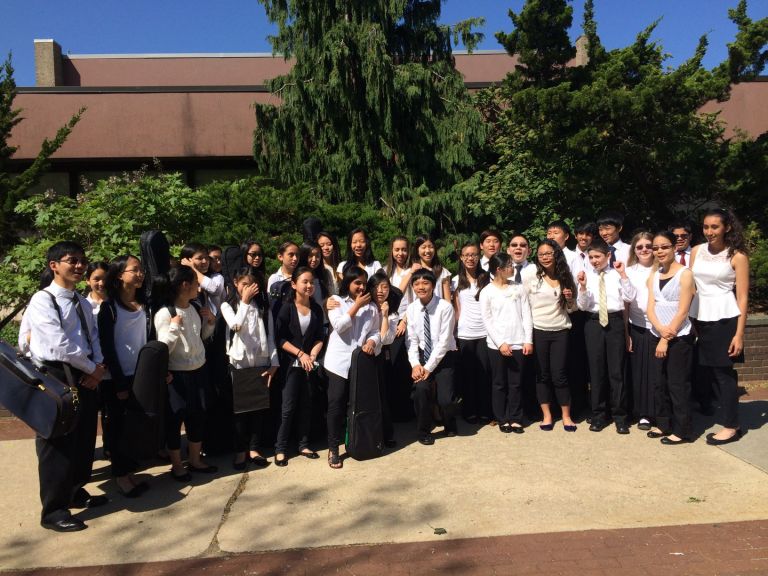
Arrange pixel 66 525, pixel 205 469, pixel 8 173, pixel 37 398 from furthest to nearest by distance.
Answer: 1. pixel 8 173
2. pixel 205 469
3. pixel 66 525
4. pixel 37 398

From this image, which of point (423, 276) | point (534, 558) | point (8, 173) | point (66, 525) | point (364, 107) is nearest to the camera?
point (534, 558)

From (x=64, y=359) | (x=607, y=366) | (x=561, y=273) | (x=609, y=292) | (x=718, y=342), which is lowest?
(x=607, y=366)

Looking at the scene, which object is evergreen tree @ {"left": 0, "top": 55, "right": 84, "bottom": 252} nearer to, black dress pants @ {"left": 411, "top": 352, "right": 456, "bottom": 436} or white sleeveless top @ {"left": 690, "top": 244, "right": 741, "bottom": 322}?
black dress pants @ {"left": 411, "top": 352, "right": 456, "bottom": 436}

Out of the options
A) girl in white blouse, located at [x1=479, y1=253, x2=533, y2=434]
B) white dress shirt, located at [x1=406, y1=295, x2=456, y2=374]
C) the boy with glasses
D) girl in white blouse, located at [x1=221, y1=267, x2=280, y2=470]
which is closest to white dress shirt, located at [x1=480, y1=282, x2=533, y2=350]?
girl in white blouse, located at [x1=479, y1=253, x2=533, y2=434]

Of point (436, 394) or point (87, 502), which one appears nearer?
point (87, 502)

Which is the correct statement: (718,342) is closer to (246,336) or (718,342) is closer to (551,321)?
(551,321)

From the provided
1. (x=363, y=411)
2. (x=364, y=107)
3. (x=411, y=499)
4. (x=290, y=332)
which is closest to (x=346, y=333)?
(x=290, y=332)

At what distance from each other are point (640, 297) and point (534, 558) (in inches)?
113

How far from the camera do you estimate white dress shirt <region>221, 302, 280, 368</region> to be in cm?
493

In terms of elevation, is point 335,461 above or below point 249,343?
below

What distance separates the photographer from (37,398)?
3.81m

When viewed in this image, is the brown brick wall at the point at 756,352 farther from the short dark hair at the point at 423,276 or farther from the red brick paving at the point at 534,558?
the short dark hair at the point at 423,276

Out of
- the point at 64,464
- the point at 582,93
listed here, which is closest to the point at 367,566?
the point at 64,464

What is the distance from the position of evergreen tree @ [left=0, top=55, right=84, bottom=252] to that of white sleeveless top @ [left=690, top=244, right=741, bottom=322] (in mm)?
9283
